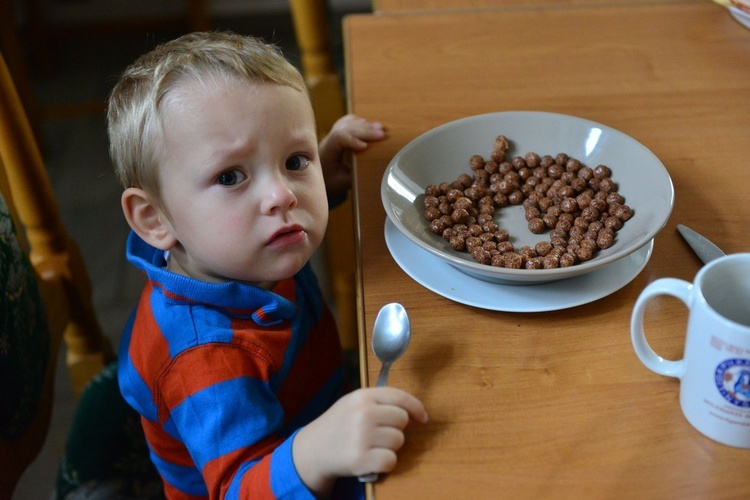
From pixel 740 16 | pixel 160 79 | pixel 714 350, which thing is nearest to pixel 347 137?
pixel 160 79

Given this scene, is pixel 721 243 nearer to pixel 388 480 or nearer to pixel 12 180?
pixel 388 480

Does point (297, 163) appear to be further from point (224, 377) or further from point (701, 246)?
point (701, 246)

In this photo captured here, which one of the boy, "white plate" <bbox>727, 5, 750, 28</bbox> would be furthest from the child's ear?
"white plate" <bbox>727, 5, 750, 28</bbox>

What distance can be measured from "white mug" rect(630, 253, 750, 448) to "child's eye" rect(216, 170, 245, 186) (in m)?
0.38

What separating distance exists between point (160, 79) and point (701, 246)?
1.81 feet

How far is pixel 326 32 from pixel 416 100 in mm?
653

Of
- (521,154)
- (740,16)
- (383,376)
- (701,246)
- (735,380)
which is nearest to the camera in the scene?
(735,380)

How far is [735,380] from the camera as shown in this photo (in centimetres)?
52

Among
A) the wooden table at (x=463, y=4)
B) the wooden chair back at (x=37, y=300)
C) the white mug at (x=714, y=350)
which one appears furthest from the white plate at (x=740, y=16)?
the wooden chair back at (x=37, y=300)

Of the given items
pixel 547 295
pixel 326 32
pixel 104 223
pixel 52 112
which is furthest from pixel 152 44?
pixel 547 295

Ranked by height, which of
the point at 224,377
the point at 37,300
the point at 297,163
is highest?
the point at 297,163

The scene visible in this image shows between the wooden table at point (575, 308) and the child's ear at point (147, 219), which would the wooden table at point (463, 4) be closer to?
the wooden table at point (575, 308)

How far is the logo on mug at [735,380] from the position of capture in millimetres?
509

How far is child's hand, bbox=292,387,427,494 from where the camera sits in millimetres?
564
